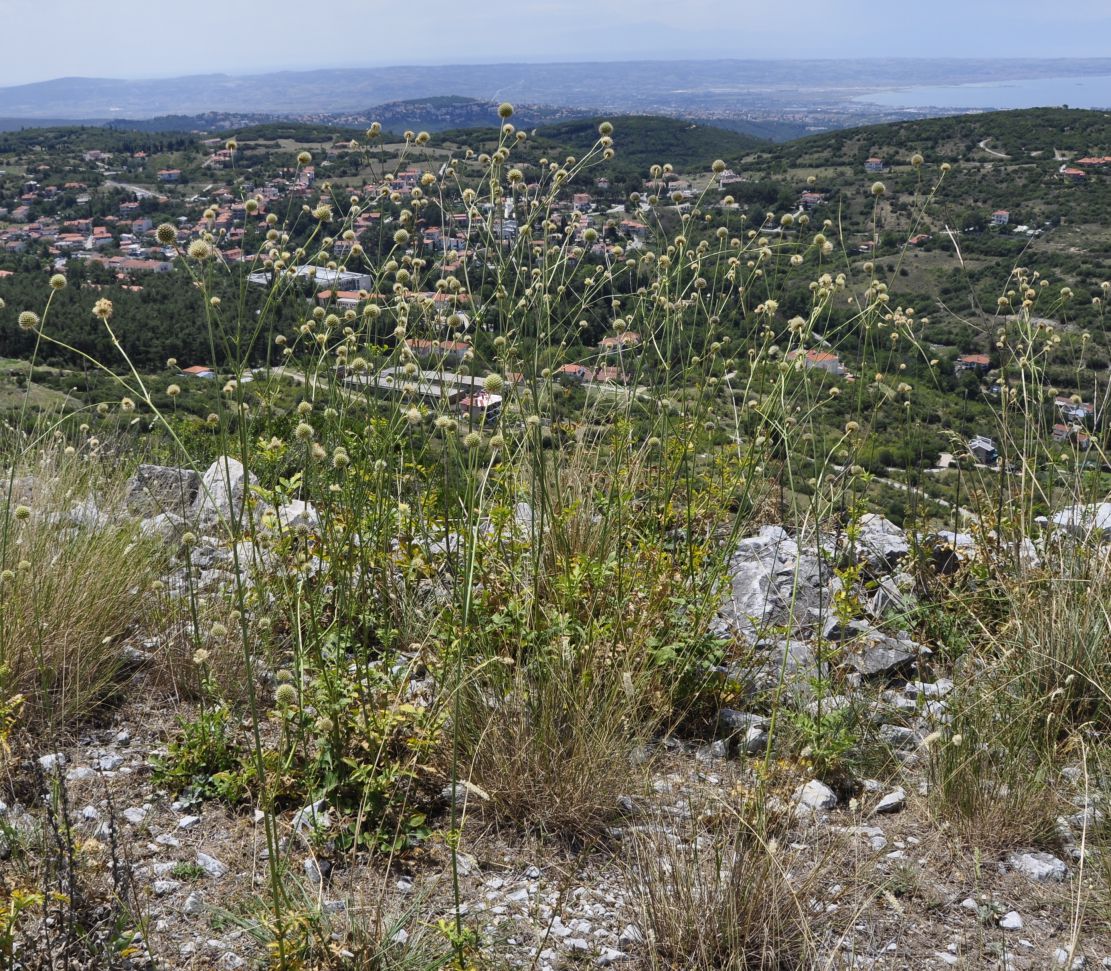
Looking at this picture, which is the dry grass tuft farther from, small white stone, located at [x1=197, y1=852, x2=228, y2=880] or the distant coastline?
the distant coastline

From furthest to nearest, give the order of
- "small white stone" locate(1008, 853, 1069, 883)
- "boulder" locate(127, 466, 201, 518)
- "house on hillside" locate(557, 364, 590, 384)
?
"house on hillside" locate(557, 364, 590, 384), "boulder" locate(127, 466, 201, 518), "small white stone" locate(1008, 853, 1069, 883)

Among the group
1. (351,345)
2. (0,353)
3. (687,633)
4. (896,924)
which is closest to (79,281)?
(0,353)

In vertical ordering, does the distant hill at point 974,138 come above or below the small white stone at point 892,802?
above

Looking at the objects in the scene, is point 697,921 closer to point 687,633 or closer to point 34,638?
point 687,633

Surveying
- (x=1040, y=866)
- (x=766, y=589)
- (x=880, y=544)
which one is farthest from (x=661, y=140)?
(x=1040, y=866)

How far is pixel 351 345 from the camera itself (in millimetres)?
3482

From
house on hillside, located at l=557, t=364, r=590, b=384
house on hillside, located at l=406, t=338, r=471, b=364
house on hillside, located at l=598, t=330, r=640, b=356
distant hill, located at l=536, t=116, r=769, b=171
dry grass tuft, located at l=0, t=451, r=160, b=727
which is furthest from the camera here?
distant hill, located at l=536, t=116, r=769, b=171

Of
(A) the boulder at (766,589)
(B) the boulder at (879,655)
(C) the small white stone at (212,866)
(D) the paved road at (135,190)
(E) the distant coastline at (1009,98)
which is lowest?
(B) the boulder at (879,655)

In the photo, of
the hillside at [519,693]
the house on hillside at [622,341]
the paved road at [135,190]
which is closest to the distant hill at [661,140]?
the paved road at [135,190]

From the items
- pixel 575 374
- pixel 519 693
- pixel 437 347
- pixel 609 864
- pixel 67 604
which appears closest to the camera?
pixel 609 864

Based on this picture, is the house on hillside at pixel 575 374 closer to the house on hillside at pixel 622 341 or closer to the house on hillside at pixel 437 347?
the house on hillside at pixel 622 341

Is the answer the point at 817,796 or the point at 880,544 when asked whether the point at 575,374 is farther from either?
the point at 817,796

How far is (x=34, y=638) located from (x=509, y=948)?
1.94m

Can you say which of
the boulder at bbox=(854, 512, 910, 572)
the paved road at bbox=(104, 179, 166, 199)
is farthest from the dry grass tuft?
the paved road at bbox=(104, 179, 166, 199)
